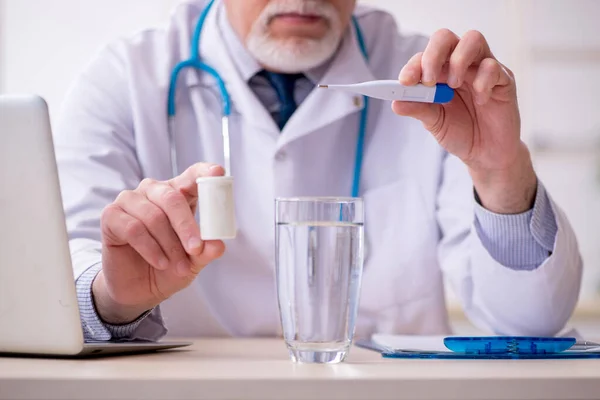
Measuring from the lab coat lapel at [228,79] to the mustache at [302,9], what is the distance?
12 cm

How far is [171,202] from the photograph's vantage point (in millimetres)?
808

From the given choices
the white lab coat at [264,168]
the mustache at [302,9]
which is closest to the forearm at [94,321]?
the white lab coat at [264,168]

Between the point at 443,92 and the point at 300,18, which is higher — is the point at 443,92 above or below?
below

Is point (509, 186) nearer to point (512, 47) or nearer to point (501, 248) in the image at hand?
point (501, 248)

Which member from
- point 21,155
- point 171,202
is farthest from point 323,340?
point 21,155

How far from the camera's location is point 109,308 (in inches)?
36.4

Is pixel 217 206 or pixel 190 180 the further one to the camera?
pixel 190 180

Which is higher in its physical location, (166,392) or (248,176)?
(248,176)

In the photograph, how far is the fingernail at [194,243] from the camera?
2.56 ft

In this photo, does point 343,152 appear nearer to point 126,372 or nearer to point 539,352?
point 539,352

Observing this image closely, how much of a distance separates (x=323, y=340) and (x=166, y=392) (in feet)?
0.63

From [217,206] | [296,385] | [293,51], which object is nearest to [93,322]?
[217,206]

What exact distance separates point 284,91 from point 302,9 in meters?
0.17

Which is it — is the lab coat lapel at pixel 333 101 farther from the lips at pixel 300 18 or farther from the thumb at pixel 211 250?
the thumb at pixel 211 250
